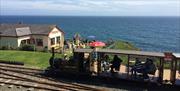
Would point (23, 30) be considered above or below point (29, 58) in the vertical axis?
above

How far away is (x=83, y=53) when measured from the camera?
79.3 feet

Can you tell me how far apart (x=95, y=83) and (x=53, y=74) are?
13.9 ft

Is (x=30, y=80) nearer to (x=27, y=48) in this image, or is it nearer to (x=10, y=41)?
(x=27, y=48)

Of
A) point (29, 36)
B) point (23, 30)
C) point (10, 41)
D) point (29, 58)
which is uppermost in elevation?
point (23, 30)

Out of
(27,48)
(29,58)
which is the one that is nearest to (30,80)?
(29,58)

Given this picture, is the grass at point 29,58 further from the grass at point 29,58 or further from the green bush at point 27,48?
the green bush at point 27,48

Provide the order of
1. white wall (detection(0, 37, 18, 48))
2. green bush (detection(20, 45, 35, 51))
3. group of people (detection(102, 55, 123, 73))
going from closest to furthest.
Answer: group of people (detection(102, 55, 123, 73)), green bush (detection(20, 45, 35, 51)), white wall (detection(0, 37, 18, 48))

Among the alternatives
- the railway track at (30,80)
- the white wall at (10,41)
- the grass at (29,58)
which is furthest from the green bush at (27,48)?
the railway track at (30,80)

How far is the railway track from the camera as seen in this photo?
70.3 feet

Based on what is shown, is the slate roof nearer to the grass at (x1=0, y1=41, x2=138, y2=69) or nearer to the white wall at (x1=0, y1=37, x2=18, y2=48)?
the white wall at (x1=0, y1=37, x2=18, y2=48)

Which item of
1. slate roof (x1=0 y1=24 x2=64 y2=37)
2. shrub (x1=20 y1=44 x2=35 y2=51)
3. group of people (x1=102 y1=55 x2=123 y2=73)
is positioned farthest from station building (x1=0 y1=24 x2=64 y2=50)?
group of people (x1=102 y1=55 x2=123 y2=73)

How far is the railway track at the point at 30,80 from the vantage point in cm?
2142

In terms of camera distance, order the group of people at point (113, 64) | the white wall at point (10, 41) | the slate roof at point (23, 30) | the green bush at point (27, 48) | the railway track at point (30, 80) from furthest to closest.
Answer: the slate roof at point (23, 30) → the white wall at point (10, 41) → the green bush at point (27, 48) → the group of people at point (113, 64) → the railway track at point (30, 80)

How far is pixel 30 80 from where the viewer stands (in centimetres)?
2338
